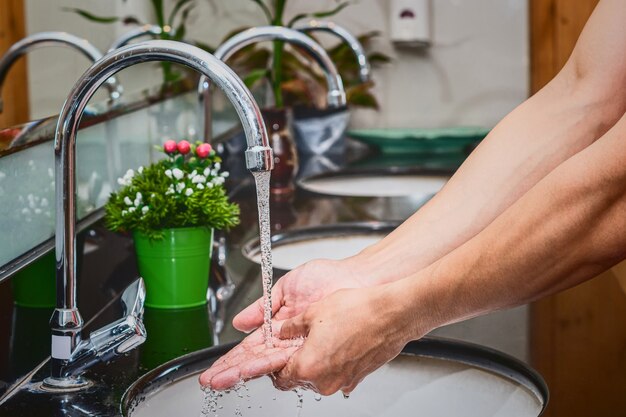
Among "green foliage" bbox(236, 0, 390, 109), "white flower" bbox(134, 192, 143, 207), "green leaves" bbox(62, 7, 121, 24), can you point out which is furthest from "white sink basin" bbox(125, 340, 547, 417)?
"green foliage" bbox(236, 0, 390, 109)

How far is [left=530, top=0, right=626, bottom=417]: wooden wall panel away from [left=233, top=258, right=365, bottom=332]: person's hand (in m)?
0.26

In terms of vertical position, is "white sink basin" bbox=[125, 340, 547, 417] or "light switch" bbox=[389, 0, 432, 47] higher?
"light switch" bbox=[389, 0, 432, 47]

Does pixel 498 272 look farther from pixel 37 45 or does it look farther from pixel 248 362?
pixel 37 45

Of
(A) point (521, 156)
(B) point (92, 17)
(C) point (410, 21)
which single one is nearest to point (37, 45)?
(B) point (92, 17)

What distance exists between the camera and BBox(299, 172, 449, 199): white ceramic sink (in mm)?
2766

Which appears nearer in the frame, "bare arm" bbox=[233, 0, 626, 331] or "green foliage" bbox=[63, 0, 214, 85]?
"bare arm" bbox=[233, 0, 626, 331]

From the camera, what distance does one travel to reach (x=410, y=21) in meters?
3.25

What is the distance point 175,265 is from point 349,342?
1.22 feet

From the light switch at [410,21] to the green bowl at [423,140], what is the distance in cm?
33

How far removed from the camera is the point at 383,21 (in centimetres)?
337

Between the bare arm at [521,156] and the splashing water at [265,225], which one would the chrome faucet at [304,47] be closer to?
the bare arm at [521,156]

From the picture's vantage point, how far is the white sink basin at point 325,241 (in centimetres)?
199

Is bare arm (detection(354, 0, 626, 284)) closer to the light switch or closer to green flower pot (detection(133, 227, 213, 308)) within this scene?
green flower pot (detection(133, 227, 213, 308))

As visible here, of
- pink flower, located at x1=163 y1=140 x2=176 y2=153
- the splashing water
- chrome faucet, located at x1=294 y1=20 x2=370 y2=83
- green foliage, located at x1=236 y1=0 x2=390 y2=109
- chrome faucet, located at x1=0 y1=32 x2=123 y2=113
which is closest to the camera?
the splashing water
